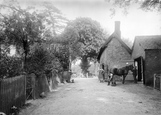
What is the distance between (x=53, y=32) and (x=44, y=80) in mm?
4689

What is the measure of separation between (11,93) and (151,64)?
14708 millimetres

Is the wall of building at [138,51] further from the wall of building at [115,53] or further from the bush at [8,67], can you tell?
the bush at [8,67]

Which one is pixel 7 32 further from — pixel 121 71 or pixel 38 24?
pixel 121 71

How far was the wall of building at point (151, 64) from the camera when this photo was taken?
16.9 metres

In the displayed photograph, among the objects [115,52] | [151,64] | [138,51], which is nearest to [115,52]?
[115,52]

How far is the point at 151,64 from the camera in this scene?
1708 centimetres

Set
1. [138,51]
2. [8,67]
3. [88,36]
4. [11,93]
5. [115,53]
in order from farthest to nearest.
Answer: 1. [88,36]
2. [115,53]
3. [138,51]
4. [8,67]
5. [11,93]

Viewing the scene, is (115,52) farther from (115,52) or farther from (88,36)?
(88,36)

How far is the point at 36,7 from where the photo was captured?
12.8m

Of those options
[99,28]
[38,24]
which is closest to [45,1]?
[38,24]

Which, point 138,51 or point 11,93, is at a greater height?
point 138,51

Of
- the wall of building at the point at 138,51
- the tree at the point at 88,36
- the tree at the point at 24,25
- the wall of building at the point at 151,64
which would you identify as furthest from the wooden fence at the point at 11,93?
the tree at the point at 88,36

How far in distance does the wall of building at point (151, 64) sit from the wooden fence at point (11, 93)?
13389 mm

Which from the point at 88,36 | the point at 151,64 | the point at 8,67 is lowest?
the point at 8,67
